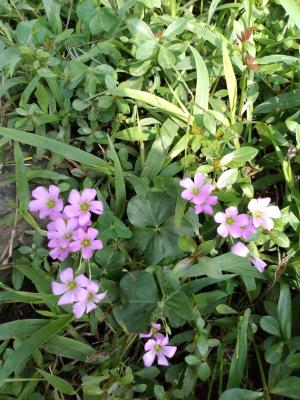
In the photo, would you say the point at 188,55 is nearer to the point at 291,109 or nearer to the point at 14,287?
the point at 291,109

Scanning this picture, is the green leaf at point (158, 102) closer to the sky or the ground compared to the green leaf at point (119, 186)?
closer to the sky

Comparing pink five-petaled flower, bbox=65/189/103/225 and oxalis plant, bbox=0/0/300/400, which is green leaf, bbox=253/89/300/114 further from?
pink five-petaled flower, bbox=65/189/103/225

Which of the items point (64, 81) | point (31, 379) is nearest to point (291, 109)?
point (64, 81)

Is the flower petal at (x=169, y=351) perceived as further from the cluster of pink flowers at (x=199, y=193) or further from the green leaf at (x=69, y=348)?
the cluster of pink flowers at (x=199, y=193)

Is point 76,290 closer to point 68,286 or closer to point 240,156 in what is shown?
point 68,286

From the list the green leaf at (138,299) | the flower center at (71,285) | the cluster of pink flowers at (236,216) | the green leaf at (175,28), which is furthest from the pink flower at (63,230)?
the green leaf at (175,28)

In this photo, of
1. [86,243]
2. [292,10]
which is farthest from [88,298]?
[292,10]
